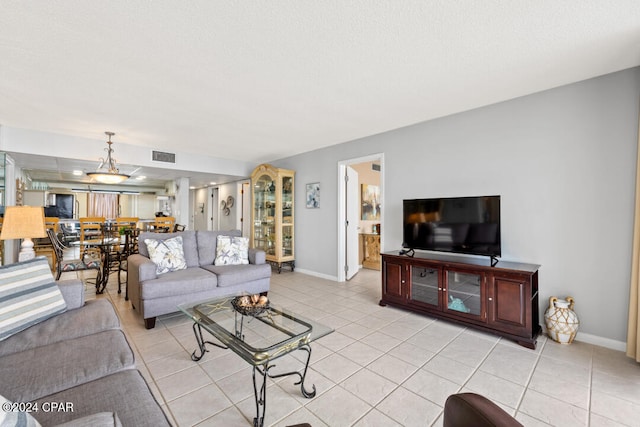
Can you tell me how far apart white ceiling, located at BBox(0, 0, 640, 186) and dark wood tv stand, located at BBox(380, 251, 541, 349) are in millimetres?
1820

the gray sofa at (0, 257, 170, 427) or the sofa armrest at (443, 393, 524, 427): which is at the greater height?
the sofa armrest at (443, 393, 524, 427)

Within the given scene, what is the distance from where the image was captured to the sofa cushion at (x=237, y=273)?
3416mm

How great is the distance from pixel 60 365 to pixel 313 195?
14.4 ft

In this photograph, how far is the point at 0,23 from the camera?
6.12 feet

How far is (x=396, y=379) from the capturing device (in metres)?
2.07

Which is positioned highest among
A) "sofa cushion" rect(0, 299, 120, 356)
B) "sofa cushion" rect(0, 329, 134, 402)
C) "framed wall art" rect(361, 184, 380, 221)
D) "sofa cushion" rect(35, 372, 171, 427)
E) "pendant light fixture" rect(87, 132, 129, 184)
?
"pendant light fixture" rect(87, 132, 129, 184)

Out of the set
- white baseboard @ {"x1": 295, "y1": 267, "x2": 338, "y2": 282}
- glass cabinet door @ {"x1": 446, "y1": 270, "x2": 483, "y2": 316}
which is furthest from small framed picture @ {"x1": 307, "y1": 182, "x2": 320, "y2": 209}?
glass cabinet door @ {"x1": 446, "y1": 270, "x2": 483, "y2": 316}

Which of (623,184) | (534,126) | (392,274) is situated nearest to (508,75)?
(534,126)

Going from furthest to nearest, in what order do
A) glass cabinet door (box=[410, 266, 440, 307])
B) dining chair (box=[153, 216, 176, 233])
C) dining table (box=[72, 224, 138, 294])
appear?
dining chair (box=[153, 216, 176, 233]) < dining table (box=[72, 224, 138, 294]) < glass cabinet door (box=[410, 266, 440, 307])

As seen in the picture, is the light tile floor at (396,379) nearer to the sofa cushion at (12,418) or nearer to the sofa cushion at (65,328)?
the sofa cushion at (65,328)

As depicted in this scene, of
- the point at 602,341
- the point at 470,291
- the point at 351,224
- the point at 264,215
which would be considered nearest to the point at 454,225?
the point at 470,291

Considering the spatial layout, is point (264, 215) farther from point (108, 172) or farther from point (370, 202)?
point (108, 172)

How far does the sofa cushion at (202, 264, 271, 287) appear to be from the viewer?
342 centimetres

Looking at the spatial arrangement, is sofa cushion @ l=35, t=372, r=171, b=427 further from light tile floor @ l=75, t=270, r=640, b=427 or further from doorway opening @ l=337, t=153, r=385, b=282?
doorway opening @ l=337, t=153, r=385, b=282
